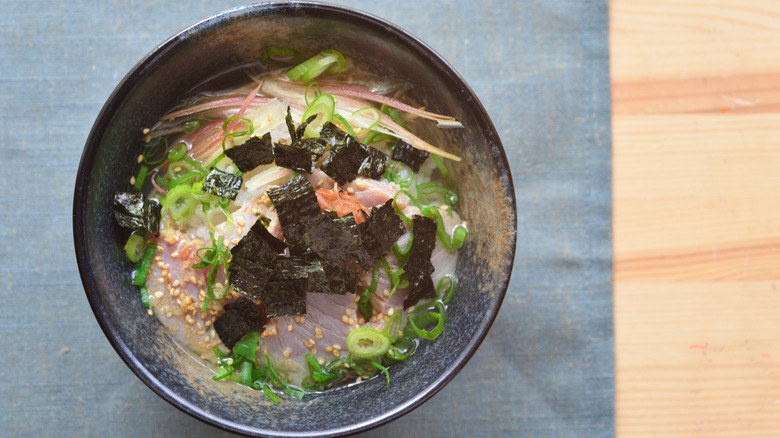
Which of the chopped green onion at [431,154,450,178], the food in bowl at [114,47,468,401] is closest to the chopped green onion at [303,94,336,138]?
the food in bowl at [114,47,468,401]

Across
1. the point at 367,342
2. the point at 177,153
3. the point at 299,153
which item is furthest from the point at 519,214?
the point at 177,153

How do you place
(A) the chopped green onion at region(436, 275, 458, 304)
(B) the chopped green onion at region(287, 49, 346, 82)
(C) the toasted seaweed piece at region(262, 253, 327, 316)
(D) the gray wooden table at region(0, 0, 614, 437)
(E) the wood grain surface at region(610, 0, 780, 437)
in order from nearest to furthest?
(C) the toasted seaweed piece at region(262, 253, 327, 316) < (B) the chopped green onion at region(287, 49, 346, 82) < (A) the chopped green onion at region(436, 275, 458, 304) < (D) the gray wooden table at region(0, 0, 614, 437) < (E) the wood grain surface at region(610, 0, 780, 437)

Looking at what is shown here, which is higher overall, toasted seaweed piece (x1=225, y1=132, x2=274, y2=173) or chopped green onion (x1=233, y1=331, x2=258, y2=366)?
toasted seaweed piece (x1=225, y1=132, x2=274, y2=173)

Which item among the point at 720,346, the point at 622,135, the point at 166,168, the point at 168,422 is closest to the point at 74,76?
the point at 166,168

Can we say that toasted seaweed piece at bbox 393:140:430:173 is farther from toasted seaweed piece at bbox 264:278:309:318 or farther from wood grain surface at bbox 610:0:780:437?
wood grain surface at bbox 610:0:780:437

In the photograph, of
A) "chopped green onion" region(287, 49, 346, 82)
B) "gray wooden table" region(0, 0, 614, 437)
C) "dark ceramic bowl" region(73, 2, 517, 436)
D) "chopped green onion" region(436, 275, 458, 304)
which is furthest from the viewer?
"gray wooden table" region(0, 0, 614, 437)

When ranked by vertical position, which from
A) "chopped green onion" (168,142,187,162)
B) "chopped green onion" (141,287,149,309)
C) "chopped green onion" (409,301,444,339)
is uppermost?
"chopped green onion" (168,142,187,162)
